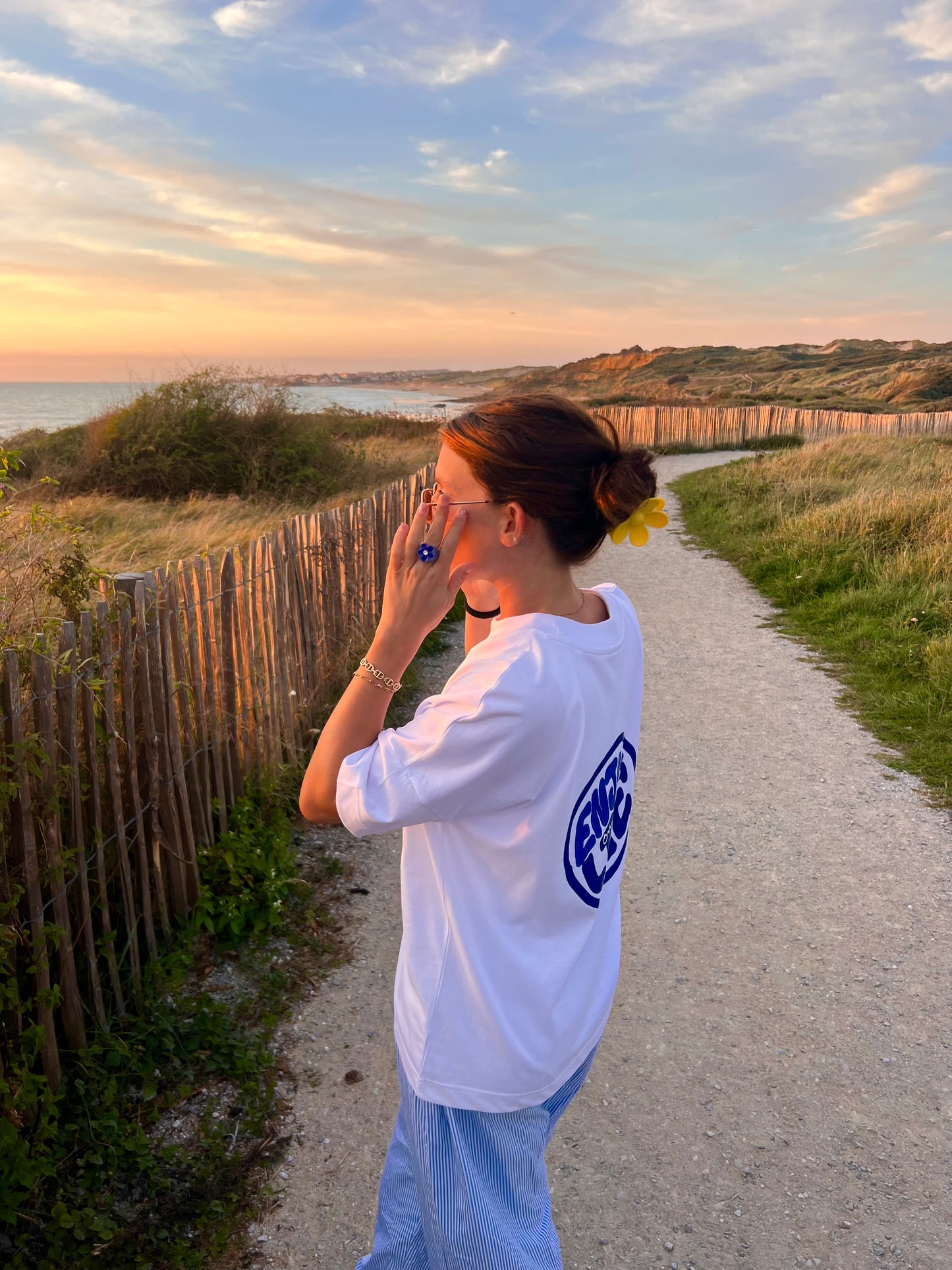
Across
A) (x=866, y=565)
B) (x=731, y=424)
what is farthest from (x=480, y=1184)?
(x=731, y=424)

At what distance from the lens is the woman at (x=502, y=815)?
1262 millimetres

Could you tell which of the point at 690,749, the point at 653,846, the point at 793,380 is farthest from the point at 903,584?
the point at 793,380

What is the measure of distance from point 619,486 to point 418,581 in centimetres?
34

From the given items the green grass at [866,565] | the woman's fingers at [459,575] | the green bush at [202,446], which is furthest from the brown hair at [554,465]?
the green bush at [202,446]

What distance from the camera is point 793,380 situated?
65.1 m

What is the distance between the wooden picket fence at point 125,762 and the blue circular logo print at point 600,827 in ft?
5.25

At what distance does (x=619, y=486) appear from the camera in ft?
4.59

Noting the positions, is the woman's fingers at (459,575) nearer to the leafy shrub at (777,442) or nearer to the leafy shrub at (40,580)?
the leafy shrub at (40,580)

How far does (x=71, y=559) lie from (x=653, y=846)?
9.76 feet

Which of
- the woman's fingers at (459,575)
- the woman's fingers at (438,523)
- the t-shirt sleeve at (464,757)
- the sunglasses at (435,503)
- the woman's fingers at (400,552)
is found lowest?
the t-shirt sleeve at (464,757)

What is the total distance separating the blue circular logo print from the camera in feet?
4.40

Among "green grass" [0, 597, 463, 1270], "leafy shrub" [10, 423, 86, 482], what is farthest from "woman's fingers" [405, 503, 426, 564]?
"leafy shrub" [10, 423, 86, 482]

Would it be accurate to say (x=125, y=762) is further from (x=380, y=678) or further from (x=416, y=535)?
(x=416, y=535)

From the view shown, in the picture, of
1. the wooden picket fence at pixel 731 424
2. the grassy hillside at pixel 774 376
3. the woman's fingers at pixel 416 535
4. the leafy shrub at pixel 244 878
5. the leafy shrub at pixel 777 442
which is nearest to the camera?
the woman's fingers at pixel 416 535
